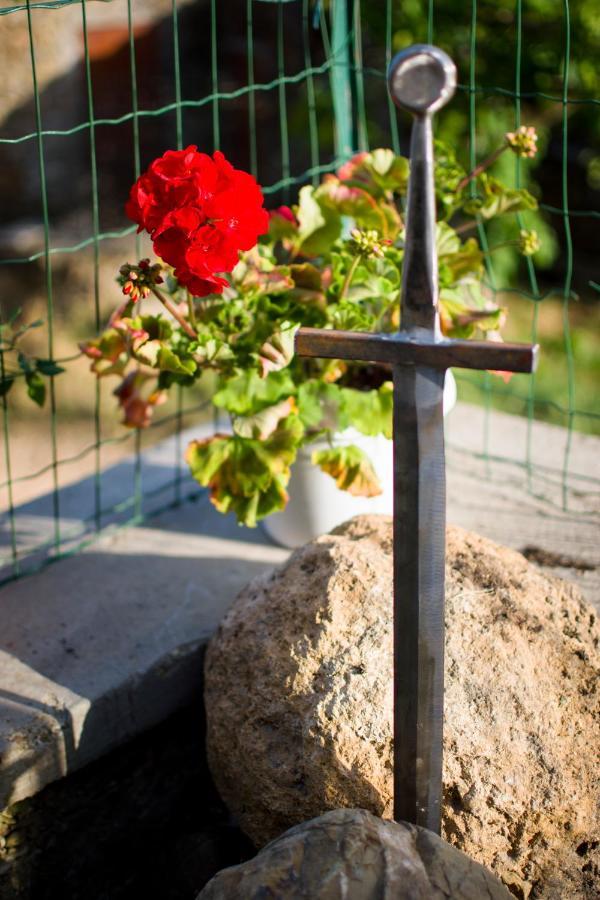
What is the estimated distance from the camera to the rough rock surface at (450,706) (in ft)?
4.45

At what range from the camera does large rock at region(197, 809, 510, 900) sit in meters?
1.12

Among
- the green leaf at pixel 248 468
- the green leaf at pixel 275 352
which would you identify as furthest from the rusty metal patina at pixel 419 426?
the green leaf at pixel 248 468

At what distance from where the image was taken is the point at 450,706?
141 centimetres

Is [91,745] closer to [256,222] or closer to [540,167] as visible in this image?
[256,222]

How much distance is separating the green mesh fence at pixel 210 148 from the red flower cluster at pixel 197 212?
33.3 inches

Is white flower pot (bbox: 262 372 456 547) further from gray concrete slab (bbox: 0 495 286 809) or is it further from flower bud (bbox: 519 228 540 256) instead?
flower bud (bbox: 519 228 540 256)

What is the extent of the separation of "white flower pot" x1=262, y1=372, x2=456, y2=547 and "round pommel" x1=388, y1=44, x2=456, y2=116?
0.96m

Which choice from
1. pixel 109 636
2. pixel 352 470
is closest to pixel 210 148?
pixel 352 470

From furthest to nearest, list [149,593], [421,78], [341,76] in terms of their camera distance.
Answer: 1. [341,76]
2. [149,593]
3. [421,78]

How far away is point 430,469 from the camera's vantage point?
A: 1137 mm

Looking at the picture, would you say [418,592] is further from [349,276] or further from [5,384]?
[5,384]

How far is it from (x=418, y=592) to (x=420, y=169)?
50 cm

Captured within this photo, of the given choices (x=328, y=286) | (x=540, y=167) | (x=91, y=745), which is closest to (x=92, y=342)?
(x=328, y=286)

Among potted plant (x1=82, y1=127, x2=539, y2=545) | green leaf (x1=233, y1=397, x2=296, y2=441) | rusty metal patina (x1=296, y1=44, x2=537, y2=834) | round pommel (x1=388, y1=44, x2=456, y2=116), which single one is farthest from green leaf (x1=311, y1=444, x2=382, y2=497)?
round pommel (x1=388, y1=44, x2=456, y2=116)
